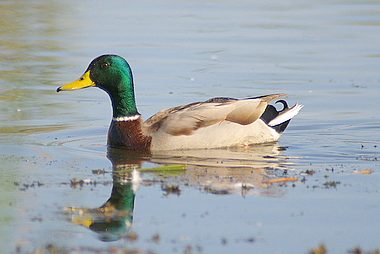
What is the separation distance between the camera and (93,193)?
563cm

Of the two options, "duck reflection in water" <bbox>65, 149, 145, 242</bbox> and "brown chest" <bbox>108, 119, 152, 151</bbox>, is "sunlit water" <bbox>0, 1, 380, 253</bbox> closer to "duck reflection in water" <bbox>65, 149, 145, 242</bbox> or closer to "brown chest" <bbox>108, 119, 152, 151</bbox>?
"duck reflection in water" <bbox>65, 149, 145, 242</bbox>

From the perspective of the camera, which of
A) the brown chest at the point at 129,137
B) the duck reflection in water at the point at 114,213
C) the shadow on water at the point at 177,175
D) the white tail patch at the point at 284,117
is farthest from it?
the white tail patch at the point at 284,117

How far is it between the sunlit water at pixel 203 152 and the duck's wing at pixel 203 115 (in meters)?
0.47

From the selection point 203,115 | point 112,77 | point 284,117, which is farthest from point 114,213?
point 284,117

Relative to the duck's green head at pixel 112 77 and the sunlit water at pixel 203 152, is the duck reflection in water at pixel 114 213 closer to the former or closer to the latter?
Answer: the sunlit water at pixel 203 152

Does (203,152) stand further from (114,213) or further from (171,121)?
(114,213)

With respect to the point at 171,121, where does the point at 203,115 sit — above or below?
above

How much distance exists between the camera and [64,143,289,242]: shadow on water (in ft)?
16.0

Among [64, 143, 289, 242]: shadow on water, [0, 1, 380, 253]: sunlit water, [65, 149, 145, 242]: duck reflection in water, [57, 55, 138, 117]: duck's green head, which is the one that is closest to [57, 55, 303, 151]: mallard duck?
[57, 55, 138, 117]: duck's green head

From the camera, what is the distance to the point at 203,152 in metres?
7.86

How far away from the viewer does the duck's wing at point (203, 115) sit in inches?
314

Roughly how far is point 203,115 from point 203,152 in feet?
1.75

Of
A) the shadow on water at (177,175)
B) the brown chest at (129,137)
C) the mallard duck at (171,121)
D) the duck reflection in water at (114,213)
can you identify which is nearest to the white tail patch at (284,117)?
the mallard duck at (171,121)

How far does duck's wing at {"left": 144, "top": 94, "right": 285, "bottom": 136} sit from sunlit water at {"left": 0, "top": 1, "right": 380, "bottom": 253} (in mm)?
466
